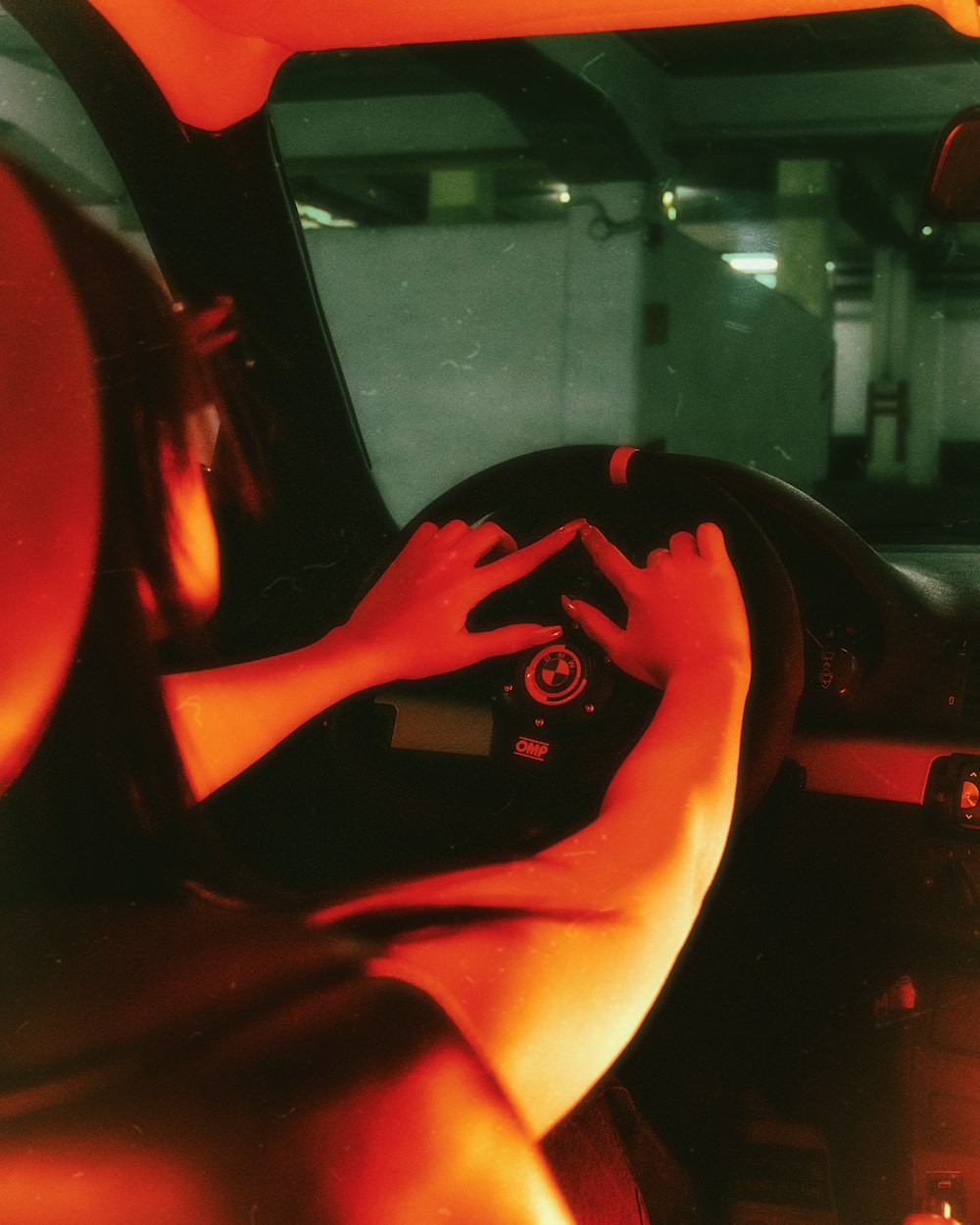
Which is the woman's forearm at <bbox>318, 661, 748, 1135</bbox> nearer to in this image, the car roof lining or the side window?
the side window

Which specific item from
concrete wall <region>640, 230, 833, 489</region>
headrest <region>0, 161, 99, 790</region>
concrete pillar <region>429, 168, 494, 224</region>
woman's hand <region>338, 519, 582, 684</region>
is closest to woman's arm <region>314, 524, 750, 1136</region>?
woman's hand <region>338, 519, 582, 684</region>

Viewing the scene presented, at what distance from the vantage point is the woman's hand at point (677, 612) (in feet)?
4.24

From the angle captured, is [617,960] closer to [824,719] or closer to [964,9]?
[824,719]

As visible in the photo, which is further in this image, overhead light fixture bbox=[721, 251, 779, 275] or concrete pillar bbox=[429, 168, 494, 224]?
overhead light fixture bbox=[721, 251, 779, 275]

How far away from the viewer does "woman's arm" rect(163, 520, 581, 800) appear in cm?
148

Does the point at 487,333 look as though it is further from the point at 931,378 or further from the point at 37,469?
the point at 931,378

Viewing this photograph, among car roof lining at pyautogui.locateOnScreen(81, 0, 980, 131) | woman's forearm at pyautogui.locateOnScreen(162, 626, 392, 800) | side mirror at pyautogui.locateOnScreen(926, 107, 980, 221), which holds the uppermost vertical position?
car roof lining at pyautogui.locateOnScreen(81, 0, 980, 131)

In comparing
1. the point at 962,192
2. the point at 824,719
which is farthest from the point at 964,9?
the point at 824,719

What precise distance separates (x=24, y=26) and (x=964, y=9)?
3.58ft

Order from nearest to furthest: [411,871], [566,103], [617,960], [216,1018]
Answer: [216,1018] → [617,960] → [411,871] → [566,103]

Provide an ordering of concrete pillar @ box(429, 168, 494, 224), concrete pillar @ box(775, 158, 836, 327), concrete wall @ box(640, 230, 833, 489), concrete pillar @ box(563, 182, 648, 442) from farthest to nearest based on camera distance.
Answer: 1. concrete pillar @ box(775, 158, 836, 327)
2. concrete pillar @ box(429, 168, 494, 224)
3. concrete wall @ box(640, 230, 833, 489)
4. concrete pillar @ box(563, 182, 648, 442)

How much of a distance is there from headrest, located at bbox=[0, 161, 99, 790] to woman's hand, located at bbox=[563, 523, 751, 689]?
2.25 feet

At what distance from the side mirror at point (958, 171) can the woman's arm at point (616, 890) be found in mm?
546

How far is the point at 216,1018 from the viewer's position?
34.9 inches
